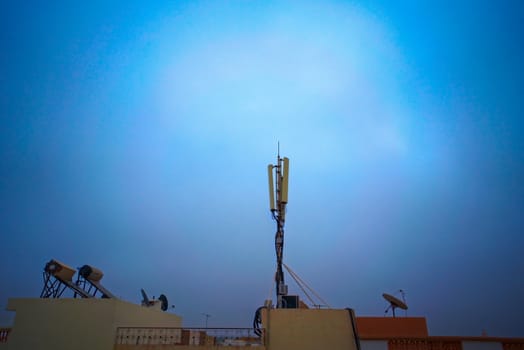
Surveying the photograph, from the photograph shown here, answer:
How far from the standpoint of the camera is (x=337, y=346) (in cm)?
1486

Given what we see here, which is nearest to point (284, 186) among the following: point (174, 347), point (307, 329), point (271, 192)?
point (271, 192)

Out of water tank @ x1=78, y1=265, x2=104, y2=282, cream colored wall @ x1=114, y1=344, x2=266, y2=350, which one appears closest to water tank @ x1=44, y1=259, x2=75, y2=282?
water tank @ x1=78, y1=265, x2=104, y2=282

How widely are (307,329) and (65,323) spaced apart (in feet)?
29.4

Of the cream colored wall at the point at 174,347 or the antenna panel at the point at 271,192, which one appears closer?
the cream colored wall at the point at 174,347

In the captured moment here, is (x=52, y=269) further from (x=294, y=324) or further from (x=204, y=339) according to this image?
(x=294, y=324)

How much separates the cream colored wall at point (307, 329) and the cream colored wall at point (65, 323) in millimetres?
Answer: 5637

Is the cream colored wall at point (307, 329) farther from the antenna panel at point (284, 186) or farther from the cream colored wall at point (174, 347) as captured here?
the antenna panel at point (284, 186)

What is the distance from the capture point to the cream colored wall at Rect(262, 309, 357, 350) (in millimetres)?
14805

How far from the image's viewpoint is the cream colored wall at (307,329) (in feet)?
48.6

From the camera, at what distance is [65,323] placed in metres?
15.2

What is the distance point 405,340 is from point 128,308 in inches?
440

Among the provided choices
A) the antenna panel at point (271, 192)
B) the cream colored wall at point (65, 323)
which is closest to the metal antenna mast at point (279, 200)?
the antenna panel at point (271, 192)

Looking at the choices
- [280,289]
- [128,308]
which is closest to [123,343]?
[128,308]

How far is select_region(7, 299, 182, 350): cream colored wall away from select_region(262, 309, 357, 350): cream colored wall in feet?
18.5
